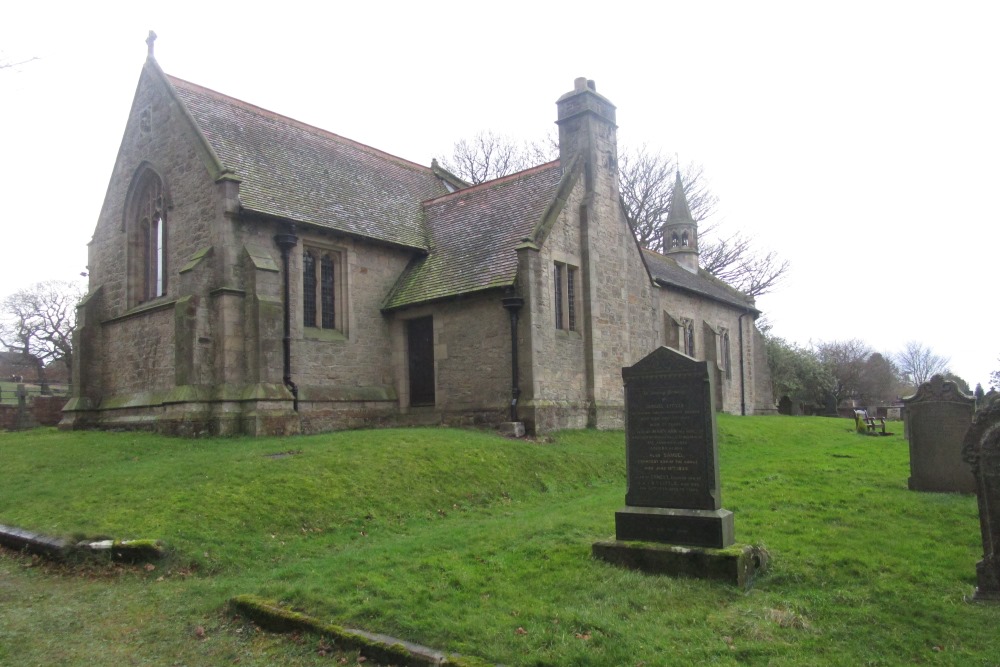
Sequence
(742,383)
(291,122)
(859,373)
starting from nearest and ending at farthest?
(291,122), (742,383), (859,373)

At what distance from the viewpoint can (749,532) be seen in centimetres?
848

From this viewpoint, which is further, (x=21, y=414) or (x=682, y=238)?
(x=682, y=238)

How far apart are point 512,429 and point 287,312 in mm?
6658

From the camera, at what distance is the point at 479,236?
21.4 m

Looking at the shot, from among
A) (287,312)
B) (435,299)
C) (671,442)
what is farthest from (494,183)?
(671,442)

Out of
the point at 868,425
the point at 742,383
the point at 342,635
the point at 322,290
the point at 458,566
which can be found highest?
the point at 322,290

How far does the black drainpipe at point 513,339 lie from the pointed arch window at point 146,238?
9.95 meters

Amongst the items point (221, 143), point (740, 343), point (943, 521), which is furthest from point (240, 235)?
point (740, 343)

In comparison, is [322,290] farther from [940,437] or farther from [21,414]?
[940,437]

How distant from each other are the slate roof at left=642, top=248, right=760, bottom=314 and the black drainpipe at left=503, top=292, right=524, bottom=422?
11.5 metres

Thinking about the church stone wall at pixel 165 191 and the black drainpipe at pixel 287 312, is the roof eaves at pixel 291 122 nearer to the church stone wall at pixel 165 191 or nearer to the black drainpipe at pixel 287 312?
the church stone wall at pixel 165 191

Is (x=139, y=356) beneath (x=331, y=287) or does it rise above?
beneath

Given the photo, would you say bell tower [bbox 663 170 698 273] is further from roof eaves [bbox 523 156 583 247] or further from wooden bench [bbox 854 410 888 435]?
roof eaves [bbox 523 156 583 247]

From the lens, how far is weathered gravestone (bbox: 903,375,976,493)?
36.5 ft
